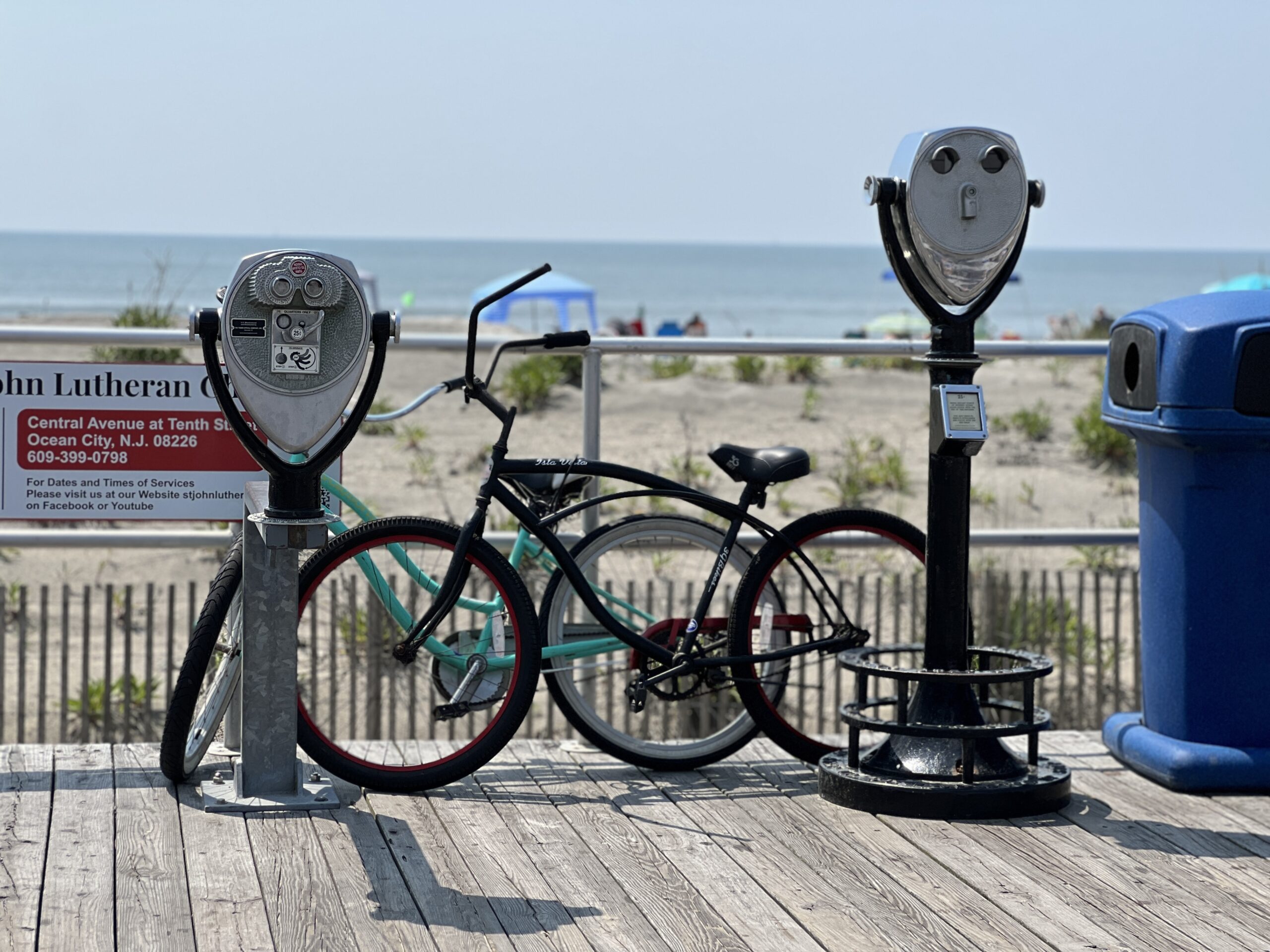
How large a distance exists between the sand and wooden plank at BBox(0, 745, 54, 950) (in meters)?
5.19

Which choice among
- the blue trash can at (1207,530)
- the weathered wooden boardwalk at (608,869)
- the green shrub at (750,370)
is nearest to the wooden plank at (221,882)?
the weathered wooden boardwalk at (608,869)

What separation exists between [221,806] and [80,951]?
36.9 inches

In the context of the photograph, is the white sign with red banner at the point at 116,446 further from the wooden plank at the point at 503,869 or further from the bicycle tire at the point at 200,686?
the wooden plank at the point at 503,869

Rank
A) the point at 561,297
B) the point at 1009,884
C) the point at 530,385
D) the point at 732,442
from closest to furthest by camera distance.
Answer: the point at 1009,884, the point at 530,385, the point at 732,442, the point at 561,297

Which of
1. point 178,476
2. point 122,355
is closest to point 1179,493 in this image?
point 178,476

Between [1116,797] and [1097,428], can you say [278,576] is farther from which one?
[1097,428]

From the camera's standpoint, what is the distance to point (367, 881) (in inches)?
144

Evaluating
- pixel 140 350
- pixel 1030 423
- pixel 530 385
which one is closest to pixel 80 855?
pixel 140 350

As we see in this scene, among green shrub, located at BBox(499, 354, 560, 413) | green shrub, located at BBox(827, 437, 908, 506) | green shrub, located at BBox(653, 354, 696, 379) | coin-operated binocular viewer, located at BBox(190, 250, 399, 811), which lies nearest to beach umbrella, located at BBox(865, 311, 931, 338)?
green shrub, located at BBox(653, 354, 696, 379)

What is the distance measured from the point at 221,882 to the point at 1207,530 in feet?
9.16

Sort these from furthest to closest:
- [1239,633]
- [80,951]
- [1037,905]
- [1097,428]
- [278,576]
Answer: [1097,428]
[1239,633]
[278,576]
[1037,905]
[80,951]

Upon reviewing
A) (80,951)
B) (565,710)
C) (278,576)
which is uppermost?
(278,576)

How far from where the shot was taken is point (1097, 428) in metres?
15.9

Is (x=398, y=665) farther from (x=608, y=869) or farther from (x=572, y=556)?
(x=608, y=869)
